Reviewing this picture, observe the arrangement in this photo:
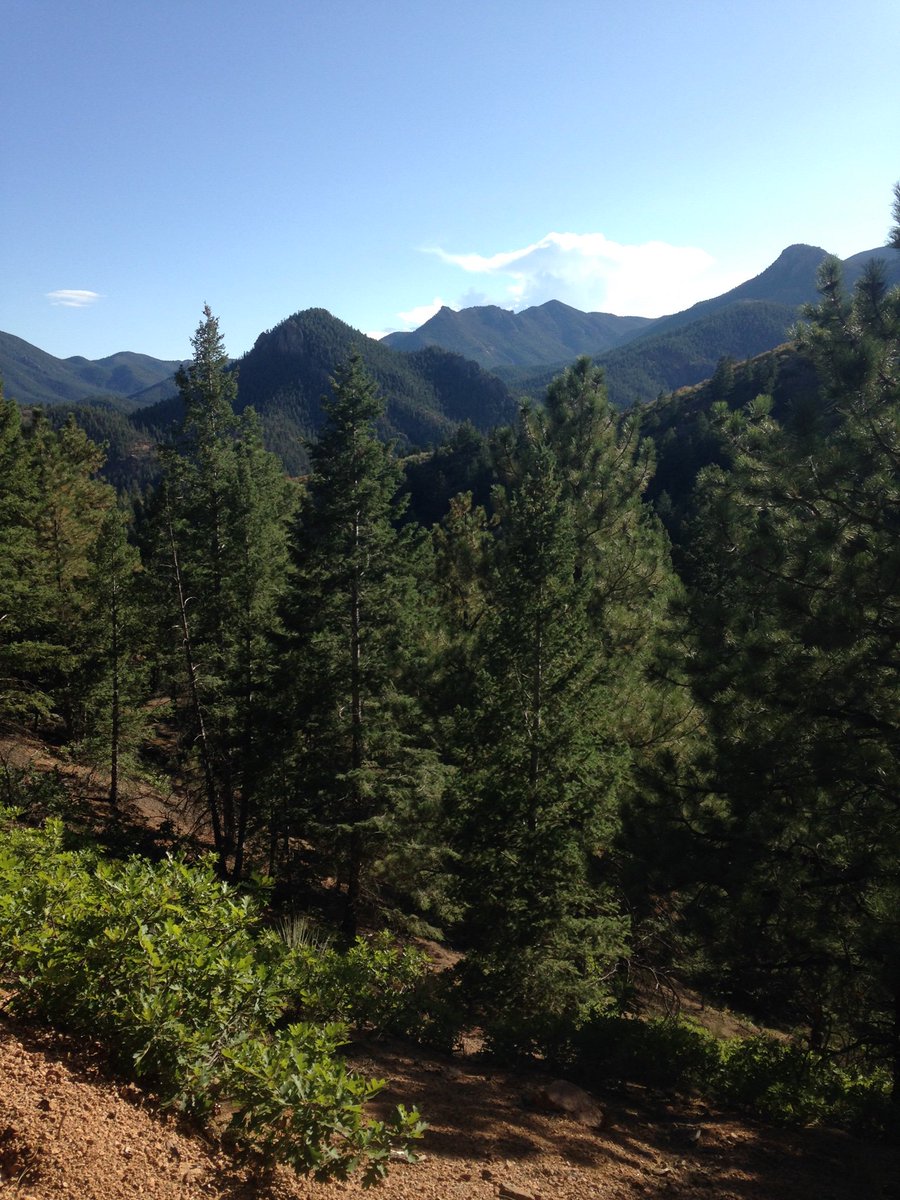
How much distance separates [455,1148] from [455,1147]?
0.02m

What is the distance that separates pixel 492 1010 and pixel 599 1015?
6.33 feet

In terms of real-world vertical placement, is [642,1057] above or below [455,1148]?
below

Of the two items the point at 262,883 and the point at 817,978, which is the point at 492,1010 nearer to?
the point at 817,978

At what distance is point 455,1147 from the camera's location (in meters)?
5.19

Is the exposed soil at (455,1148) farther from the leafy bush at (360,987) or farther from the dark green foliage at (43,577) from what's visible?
the dark green foliage at (43,577)

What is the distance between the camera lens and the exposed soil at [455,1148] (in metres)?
3.27

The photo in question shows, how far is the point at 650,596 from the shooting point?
15.4m

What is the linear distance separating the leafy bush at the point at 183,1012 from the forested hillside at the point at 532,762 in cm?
2

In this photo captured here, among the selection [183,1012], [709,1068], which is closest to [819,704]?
[709,1068]

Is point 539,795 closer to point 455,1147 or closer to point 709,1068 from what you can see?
point 709,1068

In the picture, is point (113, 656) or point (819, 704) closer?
point (819, 704)

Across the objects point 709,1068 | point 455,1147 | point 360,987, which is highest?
point 360,987

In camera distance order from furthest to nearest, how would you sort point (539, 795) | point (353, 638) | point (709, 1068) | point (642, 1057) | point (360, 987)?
point (353, 638) < point (539, 795) < point (709, 1068) < point (642, 1057) < point (360, 987)

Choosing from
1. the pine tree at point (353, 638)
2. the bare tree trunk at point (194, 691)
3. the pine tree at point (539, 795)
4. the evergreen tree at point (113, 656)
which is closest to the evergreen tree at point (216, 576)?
the bare tree trunk at point (194, 691)
